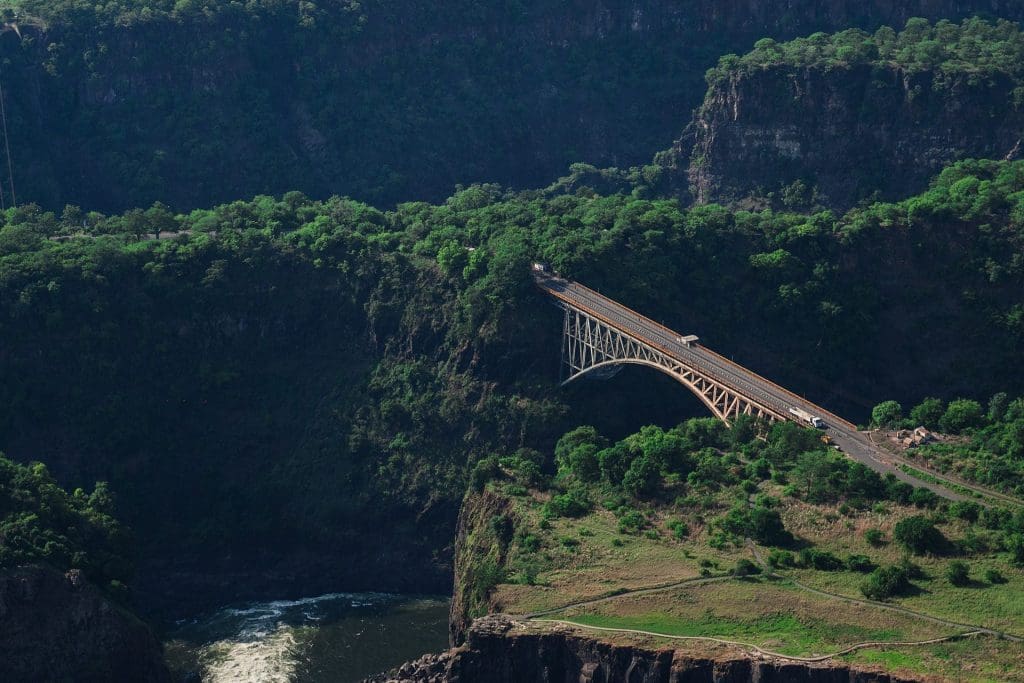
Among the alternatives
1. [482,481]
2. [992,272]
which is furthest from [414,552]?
[992,272]

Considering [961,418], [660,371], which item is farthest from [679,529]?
[660,371]

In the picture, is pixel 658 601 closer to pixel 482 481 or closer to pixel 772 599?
pixel 772 599

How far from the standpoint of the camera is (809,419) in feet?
527

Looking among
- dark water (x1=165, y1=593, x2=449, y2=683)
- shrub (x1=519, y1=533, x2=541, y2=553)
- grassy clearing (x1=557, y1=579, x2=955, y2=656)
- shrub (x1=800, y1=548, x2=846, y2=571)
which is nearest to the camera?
grassy clearing (x1=557, y1=579, x2=955, y2=656)

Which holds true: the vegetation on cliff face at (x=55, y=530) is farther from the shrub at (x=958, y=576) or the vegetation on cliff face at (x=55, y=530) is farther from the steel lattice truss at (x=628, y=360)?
the shrub at (x=958, y=576)

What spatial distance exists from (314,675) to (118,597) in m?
18.6

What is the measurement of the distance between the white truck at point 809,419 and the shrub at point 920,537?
19.1 meters

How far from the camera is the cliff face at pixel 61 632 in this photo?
472 feet

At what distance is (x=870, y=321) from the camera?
615ft

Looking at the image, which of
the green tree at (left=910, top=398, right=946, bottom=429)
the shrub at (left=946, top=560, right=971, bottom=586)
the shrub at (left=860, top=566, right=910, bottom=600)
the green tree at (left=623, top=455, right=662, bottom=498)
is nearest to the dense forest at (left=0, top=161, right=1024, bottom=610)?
the green tree at (left=910, top=398, right=946, bottom=429)

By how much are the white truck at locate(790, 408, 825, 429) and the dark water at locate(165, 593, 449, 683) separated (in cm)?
3430

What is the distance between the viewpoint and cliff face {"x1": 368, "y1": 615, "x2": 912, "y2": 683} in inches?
A: 5153

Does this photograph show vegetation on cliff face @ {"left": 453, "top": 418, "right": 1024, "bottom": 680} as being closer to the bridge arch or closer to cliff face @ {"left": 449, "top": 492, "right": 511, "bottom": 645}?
cliff face @ {"left": 449, "top": 492, "right": 511, "bottom": 645}

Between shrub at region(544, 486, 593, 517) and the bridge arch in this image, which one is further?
the bridge arch
